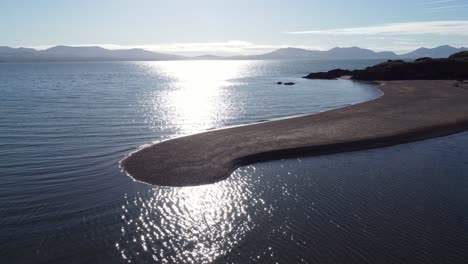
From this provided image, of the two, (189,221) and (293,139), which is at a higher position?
(293,139)

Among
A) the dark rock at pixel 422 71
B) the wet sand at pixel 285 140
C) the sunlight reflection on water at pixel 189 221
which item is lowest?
the sunlight reflection on water at pixel 189 221

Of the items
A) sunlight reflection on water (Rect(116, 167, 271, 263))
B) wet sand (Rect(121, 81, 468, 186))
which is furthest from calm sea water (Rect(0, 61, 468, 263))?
wet sand (Rect(121, 81, 468, 186))

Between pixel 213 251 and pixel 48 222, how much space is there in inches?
279

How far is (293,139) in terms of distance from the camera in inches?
1137

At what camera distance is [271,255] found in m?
13.4

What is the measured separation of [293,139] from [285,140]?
68 cm

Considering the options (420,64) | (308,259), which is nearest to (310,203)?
(308,259)

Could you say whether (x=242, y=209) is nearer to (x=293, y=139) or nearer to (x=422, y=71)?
(x=293, y=139)

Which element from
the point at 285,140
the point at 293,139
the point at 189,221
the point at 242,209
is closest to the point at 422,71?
the point at 293,139

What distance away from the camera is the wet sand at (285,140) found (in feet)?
73.8

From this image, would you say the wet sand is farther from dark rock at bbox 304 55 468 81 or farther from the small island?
dark rock at bbox 304 55 468 81

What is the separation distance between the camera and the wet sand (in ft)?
73.8

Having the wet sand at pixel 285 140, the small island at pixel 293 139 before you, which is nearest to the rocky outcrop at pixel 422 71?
the small island at pixel 293 139

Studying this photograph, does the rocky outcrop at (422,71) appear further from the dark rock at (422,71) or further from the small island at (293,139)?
the small island at (293,139)
